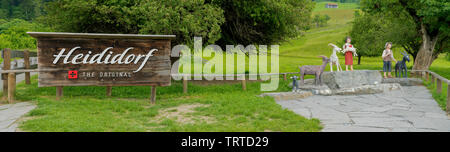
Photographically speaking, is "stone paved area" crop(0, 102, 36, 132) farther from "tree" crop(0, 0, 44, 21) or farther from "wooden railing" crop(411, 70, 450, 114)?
"tree" crop(0, 0, 44, 21)

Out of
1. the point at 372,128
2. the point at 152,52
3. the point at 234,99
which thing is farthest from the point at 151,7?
the point at 372,128

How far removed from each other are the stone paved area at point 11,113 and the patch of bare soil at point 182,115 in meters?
3.08

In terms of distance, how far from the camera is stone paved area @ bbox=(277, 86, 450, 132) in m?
A: 6.91

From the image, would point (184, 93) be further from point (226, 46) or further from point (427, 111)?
point (427, 111)

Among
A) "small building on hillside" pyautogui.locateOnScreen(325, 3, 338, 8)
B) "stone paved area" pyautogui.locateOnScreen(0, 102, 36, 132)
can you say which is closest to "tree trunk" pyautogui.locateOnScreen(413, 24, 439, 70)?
"stone paved area" pyautogui.locateOnScreen(0, 102, 36, 132)

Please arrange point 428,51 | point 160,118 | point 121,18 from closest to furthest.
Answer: point 160,118 < point 121,18 < point 428,51

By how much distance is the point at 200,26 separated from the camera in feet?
44.5

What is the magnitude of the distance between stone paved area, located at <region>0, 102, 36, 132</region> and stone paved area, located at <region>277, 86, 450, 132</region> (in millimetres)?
6508

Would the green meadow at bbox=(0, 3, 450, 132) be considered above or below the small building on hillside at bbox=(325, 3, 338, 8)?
below

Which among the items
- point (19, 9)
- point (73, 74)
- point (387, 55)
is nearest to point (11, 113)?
point (73, 74)

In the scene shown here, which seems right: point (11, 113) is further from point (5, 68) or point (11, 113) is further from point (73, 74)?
point (5, 68)

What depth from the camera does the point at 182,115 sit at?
8.43 metres

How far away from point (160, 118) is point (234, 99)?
133 inches

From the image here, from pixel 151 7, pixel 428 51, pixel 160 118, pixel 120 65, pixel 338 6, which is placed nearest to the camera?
pixel 160 118
